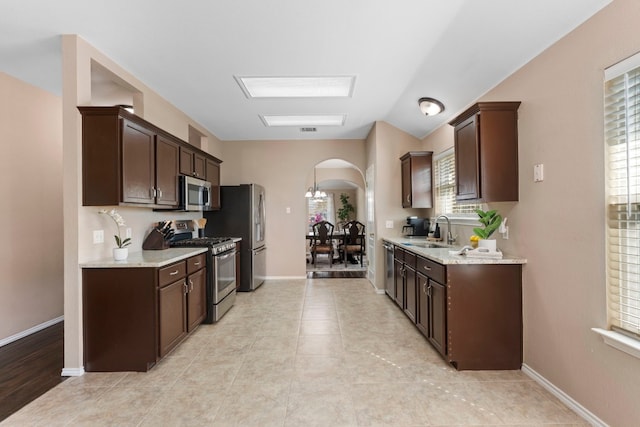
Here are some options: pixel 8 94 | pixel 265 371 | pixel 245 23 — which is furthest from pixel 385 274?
pixel 8 94

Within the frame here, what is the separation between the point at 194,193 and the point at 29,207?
1603 millimetres

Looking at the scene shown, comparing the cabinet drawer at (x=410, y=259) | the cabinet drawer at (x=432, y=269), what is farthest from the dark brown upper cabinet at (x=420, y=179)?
the cabinet drawer at (x=432, y=269)

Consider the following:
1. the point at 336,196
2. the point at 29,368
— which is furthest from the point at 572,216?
the point at 336,196

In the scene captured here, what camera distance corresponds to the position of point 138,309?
7.98ft

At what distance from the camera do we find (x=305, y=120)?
4984mm

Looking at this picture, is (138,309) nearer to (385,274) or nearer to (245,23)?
(245,23)

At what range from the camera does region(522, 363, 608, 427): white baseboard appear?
180cm

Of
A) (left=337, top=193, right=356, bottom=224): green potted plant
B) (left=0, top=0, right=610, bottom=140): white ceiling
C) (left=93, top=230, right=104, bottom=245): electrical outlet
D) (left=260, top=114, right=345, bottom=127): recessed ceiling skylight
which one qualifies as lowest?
(left=93, top=230, right=104, bottom=245): electrical outlet

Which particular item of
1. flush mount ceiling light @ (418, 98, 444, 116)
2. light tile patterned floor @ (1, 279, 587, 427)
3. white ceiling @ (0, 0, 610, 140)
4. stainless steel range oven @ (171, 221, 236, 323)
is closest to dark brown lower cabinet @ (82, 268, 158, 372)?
light tile patterned floor @ (1, 279, 587, 427)

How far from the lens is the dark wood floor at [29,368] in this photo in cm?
212

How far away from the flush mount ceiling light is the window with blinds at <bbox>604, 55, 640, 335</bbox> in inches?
75.9

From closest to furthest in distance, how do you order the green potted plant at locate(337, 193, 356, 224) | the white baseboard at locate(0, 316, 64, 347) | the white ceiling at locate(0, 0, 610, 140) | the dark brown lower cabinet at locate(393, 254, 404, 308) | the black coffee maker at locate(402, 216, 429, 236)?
the white ceiling at locate(0, 0, 610, 140) → the white baseboard at locate(0, 316, 64, 347) → the dark brown lower cabinet at locate(393, 254, 404, 308) → the black coffee maker at locate(402, 216, 429, 236) → the green potted plant at locate(337, 193, 356, 224)

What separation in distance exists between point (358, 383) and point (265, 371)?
73 centimetres

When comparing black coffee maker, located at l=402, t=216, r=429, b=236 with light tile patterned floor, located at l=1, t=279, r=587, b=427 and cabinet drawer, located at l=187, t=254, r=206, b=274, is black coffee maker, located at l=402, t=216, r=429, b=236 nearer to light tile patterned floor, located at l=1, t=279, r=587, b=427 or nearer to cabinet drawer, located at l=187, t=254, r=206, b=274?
light tile patterned floor, located at l=1, t=279, r=587, b=427
